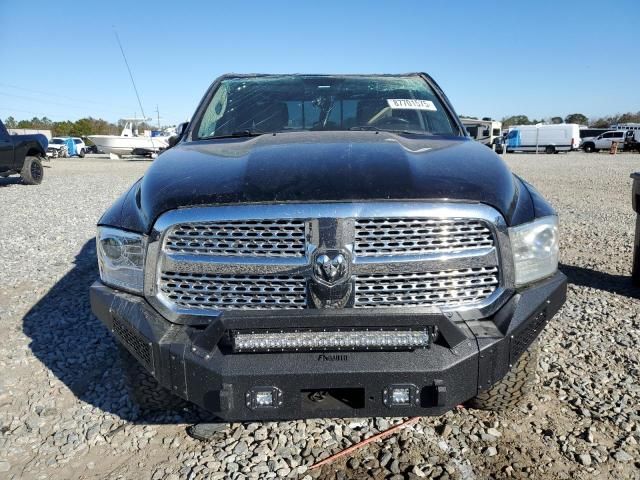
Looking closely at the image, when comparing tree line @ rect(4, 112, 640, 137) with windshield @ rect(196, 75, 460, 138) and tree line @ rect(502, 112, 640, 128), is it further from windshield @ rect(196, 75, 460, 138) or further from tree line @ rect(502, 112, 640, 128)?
windshield @ rect(196, 75, 460, 138)

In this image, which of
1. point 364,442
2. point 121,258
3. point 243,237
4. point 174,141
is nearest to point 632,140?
point 174,141

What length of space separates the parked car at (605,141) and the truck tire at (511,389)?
48.8 m

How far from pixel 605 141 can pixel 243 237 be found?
51.7 metres

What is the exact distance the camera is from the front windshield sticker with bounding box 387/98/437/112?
3.69 metres

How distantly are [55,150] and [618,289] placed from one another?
4632 centimetres

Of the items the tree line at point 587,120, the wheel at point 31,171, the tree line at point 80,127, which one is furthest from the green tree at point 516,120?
the wheel at point 31,171

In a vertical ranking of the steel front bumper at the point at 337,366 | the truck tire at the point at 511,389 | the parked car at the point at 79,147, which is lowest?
the parked car at the point at 79,147

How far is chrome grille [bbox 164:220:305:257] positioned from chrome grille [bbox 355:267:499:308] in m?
0.32

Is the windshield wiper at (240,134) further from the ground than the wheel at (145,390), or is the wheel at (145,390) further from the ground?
the windshield wiper at (240,134)

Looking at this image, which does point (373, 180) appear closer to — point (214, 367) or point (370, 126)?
point (214, 367)

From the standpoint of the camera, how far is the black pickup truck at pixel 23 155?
14038mm

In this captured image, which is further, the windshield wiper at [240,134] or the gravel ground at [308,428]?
the windshield wiper at [240,134]

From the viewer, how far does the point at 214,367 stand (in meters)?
2.06

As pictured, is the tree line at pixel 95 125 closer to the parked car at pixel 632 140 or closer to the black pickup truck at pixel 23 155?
the parked car at pixel 632 140
